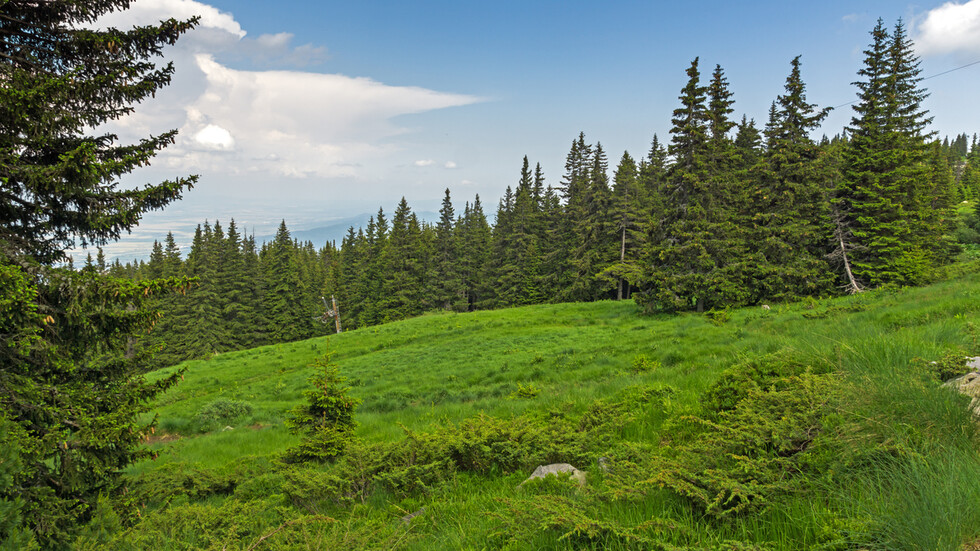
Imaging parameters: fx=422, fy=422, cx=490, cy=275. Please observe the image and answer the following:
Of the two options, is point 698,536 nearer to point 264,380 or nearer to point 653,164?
point 264,380

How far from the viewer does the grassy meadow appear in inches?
112

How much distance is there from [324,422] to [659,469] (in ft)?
20.9

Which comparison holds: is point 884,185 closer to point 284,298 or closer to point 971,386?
point 971,386

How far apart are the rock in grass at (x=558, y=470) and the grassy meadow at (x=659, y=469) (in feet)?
0.52

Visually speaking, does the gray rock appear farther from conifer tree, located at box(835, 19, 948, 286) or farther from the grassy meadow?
conifer tree, located at box(835, 19, 948, 286)

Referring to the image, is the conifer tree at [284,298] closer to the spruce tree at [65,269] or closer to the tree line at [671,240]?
the tree line at [671,240]

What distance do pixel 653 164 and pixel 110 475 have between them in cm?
6072

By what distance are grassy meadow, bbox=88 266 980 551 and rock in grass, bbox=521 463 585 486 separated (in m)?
0.16

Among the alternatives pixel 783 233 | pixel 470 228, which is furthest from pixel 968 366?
pixel 470 228

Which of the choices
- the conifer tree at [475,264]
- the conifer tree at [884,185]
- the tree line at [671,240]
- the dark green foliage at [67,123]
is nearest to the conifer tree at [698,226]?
the tree line at [671,240]

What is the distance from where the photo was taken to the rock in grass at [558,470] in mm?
4934

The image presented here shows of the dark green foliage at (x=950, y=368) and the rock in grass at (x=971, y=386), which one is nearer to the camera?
the rock in grass at (x=971, y=386)

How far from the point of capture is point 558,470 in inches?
195

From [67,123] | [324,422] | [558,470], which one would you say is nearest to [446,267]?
[324,422]
